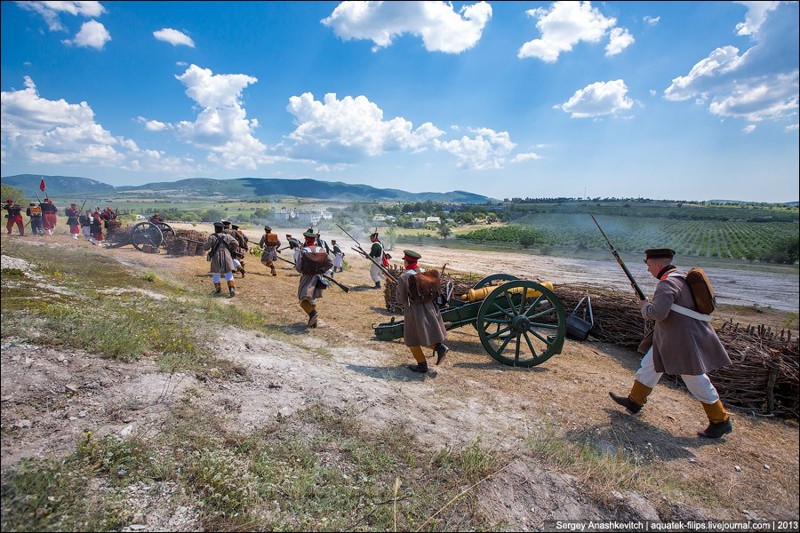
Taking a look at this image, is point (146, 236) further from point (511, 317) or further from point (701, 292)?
point (701, 292)

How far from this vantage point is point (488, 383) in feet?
17.6

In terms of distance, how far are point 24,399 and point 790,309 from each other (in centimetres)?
2327

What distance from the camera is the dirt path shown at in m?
2.95

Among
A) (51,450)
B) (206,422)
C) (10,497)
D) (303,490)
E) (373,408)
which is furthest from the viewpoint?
(373,408)

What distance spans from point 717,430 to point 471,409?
2.72 metres

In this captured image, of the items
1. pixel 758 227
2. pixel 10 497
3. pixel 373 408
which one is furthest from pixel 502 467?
pixel 758 227

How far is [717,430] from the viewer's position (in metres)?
4.41

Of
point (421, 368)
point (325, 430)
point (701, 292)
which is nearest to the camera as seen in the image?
point (325, 430)

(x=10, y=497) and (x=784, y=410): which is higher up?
(x=10, y=497)

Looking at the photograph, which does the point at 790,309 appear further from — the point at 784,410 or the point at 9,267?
the point at 9,267

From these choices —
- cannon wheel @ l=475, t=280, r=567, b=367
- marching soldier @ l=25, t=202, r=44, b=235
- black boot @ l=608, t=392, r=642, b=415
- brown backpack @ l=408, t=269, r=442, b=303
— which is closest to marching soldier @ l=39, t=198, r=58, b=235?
marching soldier @ l=25, t=202, r=44, b=235

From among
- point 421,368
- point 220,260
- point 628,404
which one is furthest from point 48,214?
point 628,404

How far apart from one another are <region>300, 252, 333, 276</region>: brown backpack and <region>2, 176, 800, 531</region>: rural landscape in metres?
1.09

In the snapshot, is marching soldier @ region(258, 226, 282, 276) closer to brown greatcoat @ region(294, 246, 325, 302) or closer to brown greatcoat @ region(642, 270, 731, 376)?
brown greatcoat @ region(294, 246, 325, 302)
